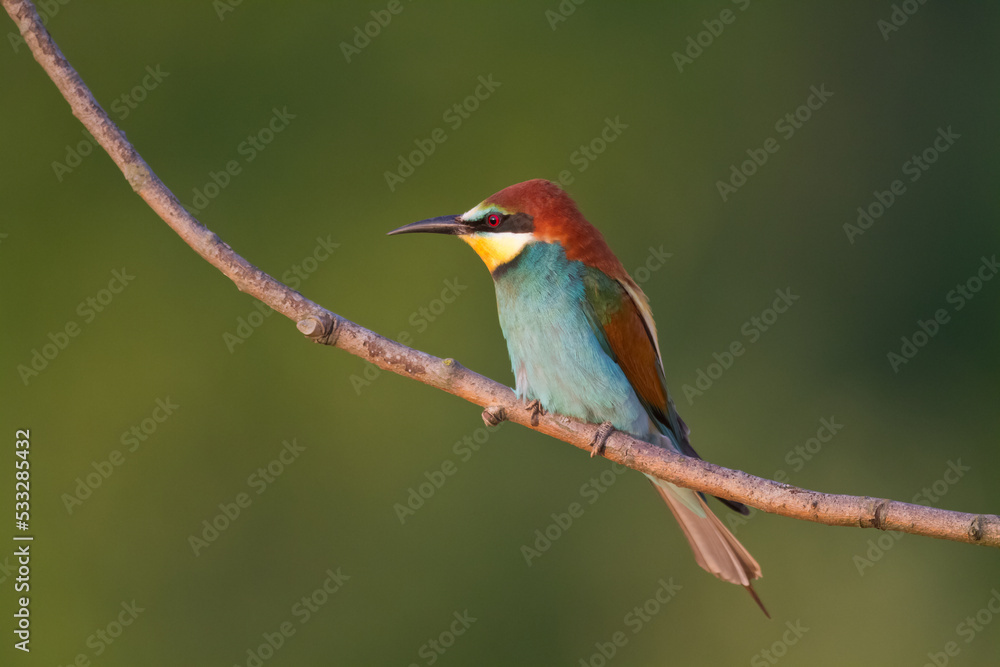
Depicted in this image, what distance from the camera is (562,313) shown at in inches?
99.6

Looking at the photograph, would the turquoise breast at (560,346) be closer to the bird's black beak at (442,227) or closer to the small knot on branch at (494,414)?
the bird's black beak at (442,227)

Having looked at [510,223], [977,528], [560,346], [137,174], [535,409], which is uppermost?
[977,528]

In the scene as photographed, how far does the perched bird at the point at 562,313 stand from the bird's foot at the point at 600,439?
29 centimetres

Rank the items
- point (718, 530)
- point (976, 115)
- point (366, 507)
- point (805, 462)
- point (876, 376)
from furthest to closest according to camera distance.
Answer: point (976, 115) → point (876, 376) → point (805, 462) → point (366, 507) → point (718, 530)

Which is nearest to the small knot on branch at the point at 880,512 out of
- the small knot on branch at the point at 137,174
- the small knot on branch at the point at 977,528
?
the small knot on branch at the point at 977,528

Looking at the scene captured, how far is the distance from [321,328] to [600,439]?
2.31 feet

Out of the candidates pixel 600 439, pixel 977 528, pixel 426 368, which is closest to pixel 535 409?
pixel 600 439

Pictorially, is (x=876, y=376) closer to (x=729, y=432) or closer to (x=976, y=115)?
(x=729, y=432)

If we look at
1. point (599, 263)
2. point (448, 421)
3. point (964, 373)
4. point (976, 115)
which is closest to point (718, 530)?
point (599, 263)

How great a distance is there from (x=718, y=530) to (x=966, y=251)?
3.43 meters

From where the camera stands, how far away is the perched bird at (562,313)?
8.24 feet

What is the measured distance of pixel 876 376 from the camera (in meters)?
4.92

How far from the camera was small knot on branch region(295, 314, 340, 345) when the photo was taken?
1.88 meters

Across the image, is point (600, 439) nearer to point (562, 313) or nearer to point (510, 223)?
point (562, 313)
